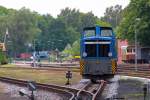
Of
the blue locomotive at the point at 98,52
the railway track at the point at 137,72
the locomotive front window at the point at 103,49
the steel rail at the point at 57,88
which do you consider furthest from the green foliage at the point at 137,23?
the locomotive front window at the point at 103,49

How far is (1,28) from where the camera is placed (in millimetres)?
158500

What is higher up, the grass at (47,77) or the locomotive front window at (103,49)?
the locomotive front window at (103,49)

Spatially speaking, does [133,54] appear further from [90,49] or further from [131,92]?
[131,92]

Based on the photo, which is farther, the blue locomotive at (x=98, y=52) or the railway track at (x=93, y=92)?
the blue locomotive at (x=98, y=52)

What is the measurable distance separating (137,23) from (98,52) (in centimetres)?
3719

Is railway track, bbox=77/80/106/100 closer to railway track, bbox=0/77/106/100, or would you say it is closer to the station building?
railway track, bbox=0/77/106/100

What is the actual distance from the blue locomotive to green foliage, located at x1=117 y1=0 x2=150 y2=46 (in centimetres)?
3398

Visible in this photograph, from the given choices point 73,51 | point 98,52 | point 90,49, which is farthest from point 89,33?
point 73,51

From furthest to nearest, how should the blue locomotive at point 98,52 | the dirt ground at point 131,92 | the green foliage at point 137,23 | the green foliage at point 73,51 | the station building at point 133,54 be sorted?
the green foliage at point 73,51, the station building at point 133,54, the green foliage at point 137,23, the blue locomotive at point 98,52, the dirt ground at point 131,92

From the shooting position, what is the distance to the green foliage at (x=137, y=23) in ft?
233

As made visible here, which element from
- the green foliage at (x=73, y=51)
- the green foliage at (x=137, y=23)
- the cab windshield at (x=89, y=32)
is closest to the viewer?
the cab windshield at (x=89, y=32)

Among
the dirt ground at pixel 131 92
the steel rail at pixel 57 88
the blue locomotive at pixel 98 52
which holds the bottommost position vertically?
the dirt ground at pixel 131 92

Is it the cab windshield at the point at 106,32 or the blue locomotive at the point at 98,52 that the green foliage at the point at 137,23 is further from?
the blue locomotive at the point at 98,52

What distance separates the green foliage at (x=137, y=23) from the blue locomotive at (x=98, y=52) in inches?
1338
